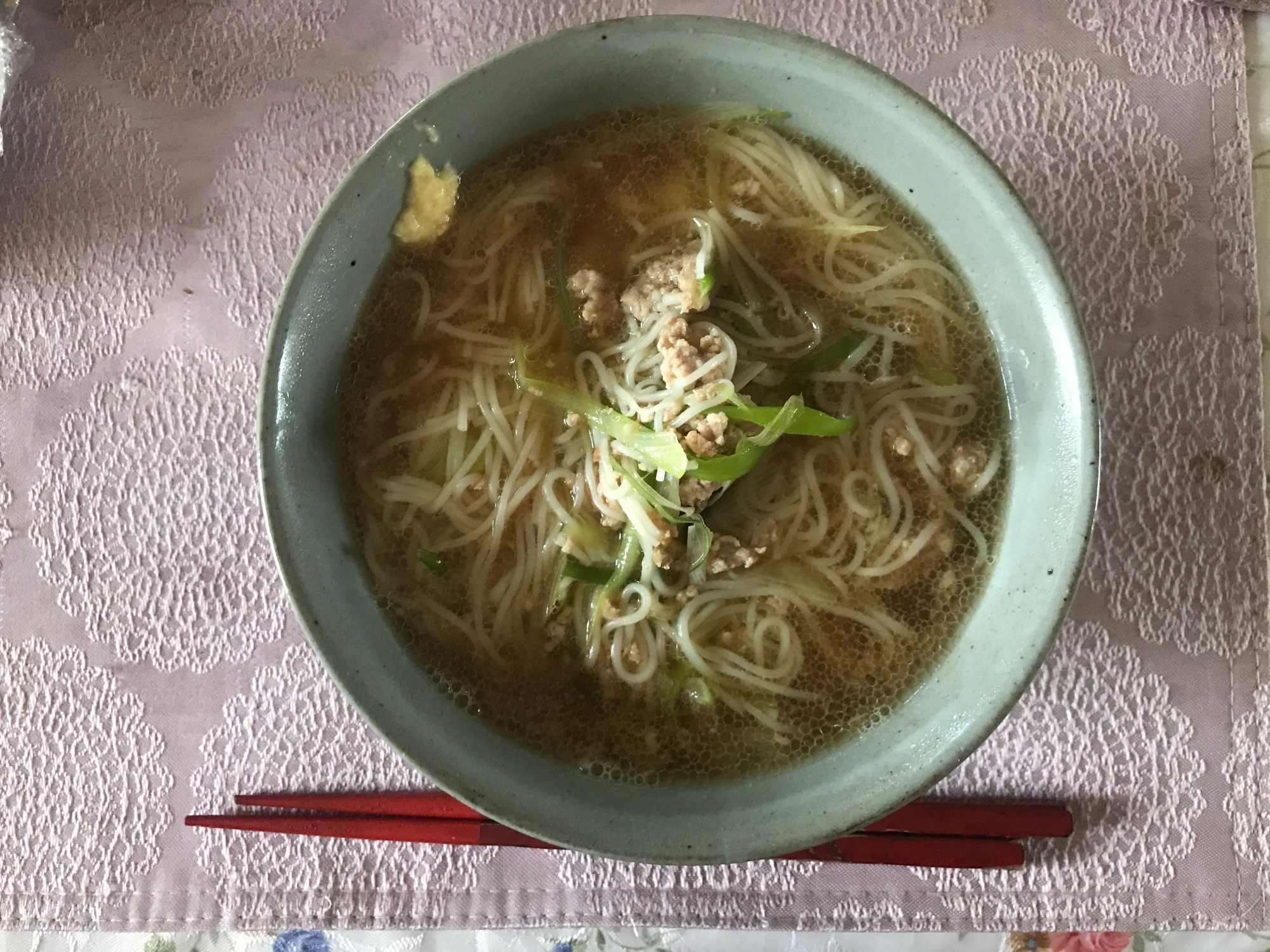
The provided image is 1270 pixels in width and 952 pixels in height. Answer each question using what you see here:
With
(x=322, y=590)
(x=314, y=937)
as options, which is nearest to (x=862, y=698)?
(x=322, y=590)

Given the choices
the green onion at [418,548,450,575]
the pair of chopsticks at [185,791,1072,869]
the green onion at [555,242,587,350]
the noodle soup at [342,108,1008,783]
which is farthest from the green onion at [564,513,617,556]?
the pair of chopsticks at [185,791,1072,869]

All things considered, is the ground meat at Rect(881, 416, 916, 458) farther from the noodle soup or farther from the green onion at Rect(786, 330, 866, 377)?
the green onion at Rect(786, 330, 866, 377)

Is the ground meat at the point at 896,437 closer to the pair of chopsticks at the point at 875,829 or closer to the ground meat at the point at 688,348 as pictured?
the ground meat at the point at 688,348

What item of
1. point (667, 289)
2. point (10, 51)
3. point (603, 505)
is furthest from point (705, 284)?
point (10, 51)

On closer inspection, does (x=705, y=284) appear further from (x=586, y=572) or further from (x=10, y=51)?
(x=10, y=51)

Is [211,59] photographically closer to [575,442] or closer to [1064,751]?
[575,442]
